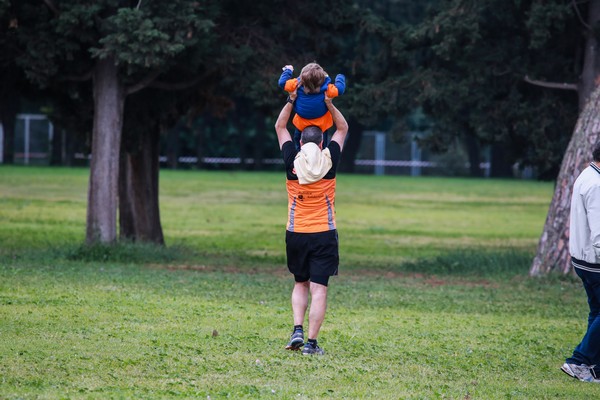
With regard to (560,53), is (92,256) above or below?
below

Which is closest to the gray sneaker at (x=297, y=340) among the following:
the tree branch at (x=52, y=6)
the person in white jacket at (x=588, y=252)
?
the person in white jacket at (x=588, y=252)

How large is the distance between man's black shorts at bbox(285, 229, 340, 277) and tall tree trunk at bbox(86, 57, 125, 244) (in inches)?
396

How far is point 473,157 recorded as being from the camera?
241ft

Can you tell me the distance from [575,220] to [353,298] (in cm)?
583

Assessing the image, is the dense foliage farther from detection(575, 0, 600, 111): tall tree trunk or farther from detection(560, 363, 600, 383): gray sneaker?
detection(560, 363, 600, 383): gray sneaker

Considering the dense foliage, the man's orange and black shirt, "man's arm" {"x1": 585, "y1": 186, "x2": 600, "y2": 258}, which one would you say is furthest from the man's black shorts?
the dense foliage

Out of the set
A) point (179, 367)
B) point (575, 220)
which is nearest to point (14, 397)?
point (179, 367)

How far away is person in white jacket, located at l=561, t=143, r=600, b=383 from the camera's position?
8.80 metres

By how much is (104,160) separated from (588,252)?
11.7 meters

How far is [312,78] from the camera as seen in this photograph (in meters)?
9.16

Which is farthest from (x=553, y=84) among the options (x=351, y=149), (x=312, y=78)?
(x=351, y=149)

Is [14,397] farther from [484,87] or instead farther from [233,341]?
[484,87]

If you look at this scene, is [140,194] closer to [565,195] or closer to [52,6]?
[52,6]

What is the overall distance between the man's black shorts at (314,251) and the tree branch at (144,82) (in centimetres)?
952
